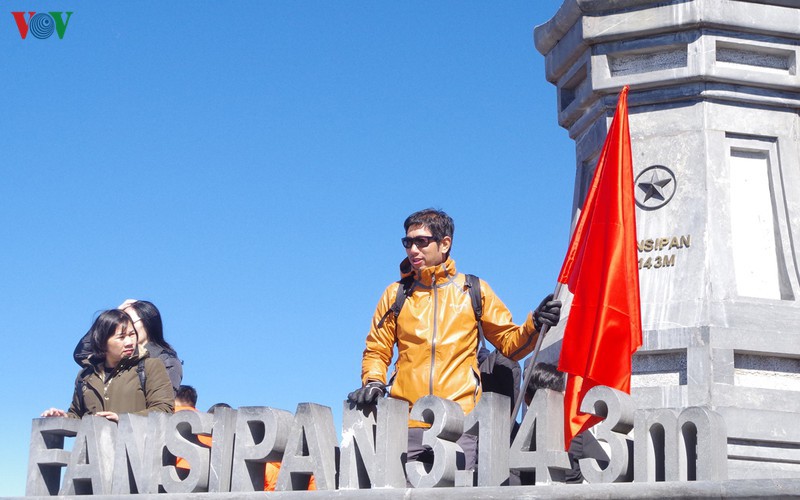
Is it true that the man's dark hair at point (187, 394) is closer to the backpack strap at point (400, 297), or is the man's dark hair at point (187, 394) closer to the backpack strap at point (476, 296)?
the backpack strap at point (400, 297)

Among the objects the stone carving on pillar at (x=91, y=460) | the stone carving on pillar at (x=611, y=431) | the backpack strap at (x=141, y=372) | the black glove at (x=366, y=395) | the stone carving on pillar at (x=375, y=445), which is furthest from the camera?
the backpack strap at (x=141, y=372)

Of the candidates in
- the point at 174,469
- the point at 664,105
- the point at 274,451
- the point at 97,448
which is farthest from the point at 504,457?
the point at 664,105

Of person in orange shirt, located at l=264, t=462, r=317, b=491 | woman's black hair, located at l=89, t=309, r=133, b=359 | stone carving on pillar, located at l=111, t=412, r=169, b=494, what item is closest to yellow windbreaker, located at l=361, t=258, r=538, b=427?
person in orange shirt, located at l=264, t=462, r=317, b=491

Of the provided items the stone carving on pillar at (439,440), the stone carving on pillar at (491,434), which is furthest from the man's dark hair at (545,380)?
the stone carving on pillar at (439,440)

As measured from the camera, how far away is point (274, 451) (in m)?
9.57

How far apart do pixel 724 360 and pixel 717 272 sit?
86 centimetres

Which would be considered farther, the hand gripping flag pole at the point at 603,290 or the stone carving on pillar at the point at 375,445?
the hand gripping flag pole at the point at 603,290

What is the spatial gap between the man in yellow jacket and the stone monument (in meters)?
2.31

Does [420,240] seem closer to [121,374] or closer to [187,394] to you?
[121,374]

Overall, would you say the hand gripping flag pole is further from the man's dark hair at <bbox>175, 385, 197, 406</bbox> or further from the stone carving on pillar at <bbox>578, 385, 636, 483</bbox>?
the man's dark hair at <bbox>175, 385, 197, 406</bbox>

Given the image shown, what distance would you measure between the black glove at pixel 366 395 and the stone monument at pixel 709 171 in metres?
3.06

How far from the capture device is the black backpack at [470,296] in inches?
388

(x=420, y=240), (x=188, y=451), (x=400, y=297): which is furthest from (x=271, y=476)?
(x=420, y=240)

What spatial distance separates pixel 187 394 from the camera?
476 inches
